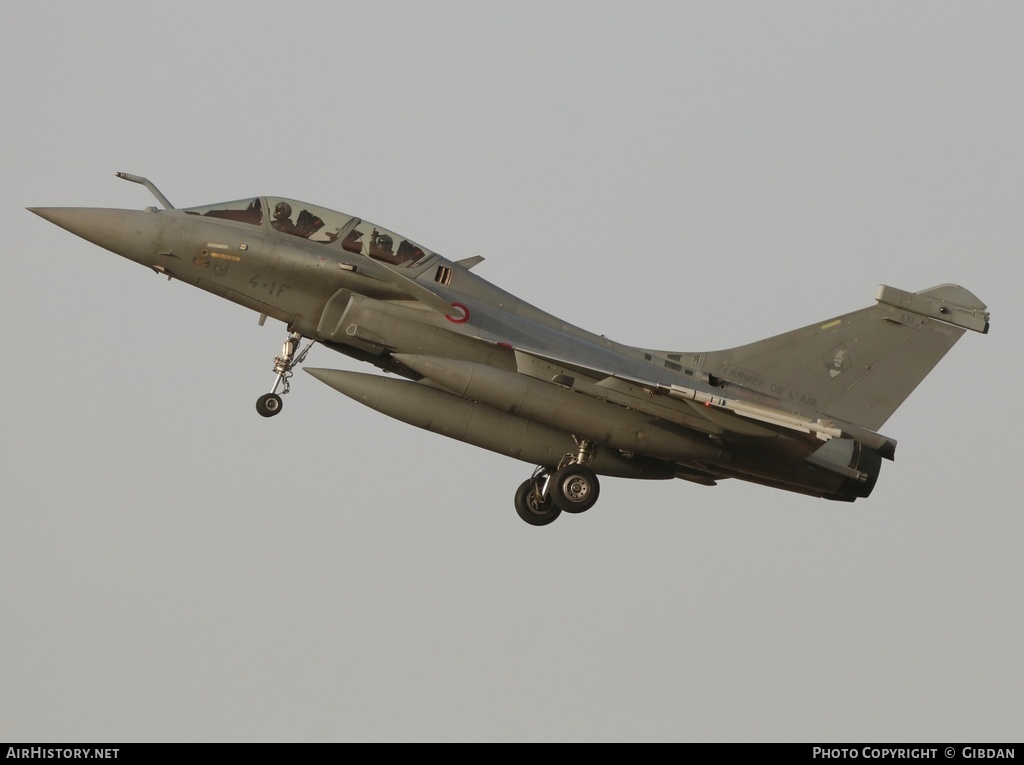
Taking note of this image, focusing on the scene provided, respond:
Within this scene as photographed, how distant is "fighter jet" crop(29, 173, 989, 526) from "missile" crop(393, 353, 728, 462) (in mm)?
17

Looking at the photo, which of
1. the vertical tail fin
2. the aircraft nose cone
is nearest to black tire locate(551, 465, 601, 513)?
the vertical tail fin

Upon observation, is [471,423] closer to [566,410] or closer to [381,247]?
[566,410]

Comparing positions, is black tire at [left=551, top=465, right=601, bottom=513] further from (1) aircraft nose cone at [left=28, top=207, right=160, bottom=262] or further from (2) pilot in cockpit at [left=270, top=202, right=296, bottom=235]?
(1) aircraft nose cone at [left=28, top=207, right=160, bottom=262]

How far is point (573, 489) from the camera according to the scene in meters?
19.1

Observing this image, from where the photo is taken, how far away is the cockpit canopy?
18.9 meters

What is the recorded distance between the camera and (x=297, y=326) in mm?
18859

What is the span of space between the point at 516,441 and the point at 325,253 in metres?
3.37

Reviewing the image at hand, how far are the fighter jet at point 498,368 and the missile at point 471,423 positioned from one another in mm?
21

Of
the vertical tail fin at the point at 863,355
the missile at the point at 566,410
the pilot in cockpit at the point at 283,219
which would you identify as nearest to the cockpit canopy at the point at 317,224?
the pilot in cockpit at the point at 283,219

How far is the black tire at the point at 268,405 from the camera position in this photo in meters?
18.5

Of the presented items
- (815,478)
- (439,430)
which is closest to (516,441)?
(439,430)

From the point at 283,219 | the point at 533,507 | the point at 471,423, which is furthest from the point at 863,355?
the point at 283,219
